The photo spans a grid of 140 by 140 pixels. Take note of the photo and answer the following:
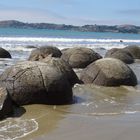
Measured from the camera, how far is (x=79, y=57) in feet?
56.5

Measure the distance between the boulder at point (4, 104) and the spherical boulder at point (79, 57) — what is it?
30.3 ft

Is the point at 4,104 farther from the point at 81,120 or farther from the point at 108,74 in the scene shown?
the point at 108,74

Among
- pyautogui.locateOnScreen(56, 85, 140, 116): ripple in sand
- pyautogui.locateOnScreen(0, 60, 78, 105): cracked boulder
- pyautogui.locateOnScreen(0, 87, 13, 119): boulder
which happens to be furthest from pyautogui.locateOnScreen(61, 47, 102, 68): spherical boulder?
pyautogui.locateOnScreen(0, 87, 13, 119): boulder

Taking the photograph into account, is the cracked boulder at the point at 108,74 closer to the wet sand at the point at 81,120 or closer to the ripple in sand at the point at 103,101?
the ripple in sand at the point at 103,101

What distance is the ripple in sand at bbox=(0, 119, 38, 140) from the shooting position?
6.47 meters

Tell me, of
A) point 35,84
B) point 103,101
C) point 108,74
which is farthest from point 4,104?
point 108,74

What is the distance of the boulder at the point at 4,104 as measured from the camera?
24.7 feet

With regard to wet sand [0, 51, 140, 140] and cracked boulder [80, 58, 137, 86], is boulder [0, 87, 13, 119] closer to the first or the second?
wet sand [0, 51, 140, 140]

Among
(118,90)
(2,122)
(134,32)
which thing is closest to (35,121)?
(2,122)

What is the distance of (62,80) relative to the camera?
912cm

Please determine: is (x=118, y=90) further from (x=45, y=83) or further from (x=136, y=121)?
(x=136, y=121)

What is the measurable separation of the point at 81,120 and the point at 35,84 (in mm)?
1635

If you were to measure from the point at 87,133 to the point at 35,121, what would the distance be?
4.07 feet

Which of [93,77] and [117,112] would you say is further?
[93,77]
